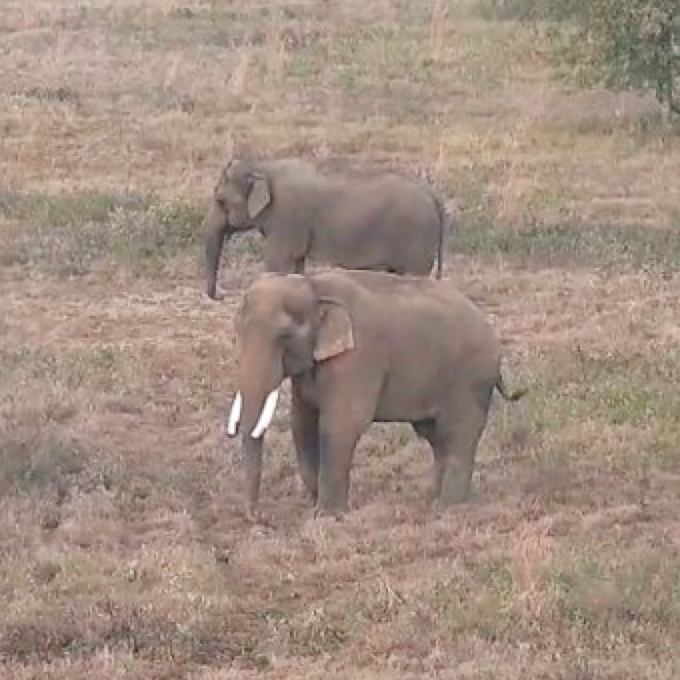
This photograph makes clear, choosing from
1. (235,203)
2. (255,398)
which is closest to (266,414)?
(255,398)

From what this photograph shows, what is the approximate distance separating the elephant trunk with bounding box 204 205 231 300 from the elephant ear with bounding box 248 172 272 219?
0.94 ft

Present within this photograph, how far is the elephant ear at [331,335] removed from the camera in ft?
30.5

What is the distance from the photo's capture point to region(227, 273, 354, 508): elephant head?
916 centimetres

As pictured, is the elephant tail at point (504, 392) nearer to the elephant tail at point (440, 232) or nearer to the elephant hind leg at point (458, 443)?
the elephant hind leg at point (458, 443)

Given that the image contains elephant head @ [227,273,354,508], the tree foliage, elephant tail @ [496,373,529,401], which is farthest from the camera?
the tree foliage

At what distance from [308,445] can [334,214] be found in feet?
14.0

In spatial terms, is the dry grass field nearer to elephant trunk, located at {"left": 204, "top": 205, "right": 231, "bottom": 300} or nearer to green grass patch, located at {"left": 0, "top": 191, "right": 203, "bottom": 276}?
green grass patch, located at {"left": 0, "top": 191, "right": 203, "bottom": 276}

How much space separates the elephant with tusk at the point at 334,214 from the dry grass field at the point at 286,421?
63 centimetres

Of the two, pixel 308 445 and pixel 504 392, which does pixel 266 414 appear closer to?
pixel 308 445

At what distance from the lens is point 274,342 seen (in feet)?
30.1

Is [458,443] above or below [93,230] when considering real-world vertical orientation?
above

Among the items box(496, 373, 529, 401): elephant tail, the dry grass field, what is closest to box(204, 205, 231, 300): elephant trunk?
the dry grass field

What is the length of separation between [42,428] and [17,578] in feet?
7.33

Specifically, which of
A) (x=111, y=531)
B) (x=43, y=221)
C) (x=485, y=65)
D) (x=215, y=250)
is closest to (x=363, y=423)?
(x=111, y=531)
